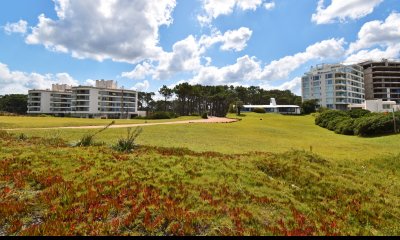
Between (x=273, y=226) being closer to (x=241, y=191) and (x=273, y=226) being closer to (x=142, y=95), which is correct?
(x=241, y=191)

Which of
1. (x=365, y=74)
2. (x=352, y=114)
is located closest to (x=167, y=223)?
(x=352, y=114)

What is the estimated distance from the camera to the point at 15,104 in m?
141

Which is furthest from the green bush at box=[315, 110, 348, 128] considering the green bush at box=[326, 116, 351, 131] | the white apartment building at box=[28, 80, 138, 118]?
the white apartment building at box=[28, 80, 138, 118]

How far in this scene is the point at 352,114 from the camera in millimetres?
54750

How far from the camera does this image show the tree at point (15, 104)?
140 meters

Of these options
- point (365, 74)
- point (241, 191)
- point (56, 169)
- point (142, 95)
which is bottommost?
point (241, 191)

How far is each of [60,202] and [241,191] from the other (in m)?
5.58

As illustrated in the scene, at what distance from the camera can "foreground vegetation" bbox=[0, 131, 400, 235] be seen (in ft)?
22.2

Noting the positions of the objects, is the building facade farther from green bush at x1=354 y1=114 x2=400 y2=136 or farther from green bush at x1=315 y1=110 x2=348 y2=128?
green bush at x1=354 y1=114 x2=400 y2=136

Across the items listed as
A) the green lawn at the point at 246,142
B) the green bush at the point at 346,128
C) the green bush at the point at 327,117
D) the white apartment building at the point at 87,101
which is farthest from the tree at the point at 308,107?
the white apartment building at the point at 87,101

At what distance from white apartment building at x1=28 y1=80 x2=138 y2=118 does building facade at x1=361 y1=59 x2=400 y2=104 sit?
113539 millimetres

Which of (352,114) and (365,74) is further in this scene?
(365,74)

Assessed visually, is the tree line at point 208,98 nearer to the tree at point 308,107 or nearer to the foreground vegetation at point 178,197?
the tree at point 308,107

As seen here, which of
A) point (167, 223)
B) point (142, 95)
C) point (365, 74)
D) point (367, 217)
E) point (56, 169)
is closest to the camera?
point (167, 223)
